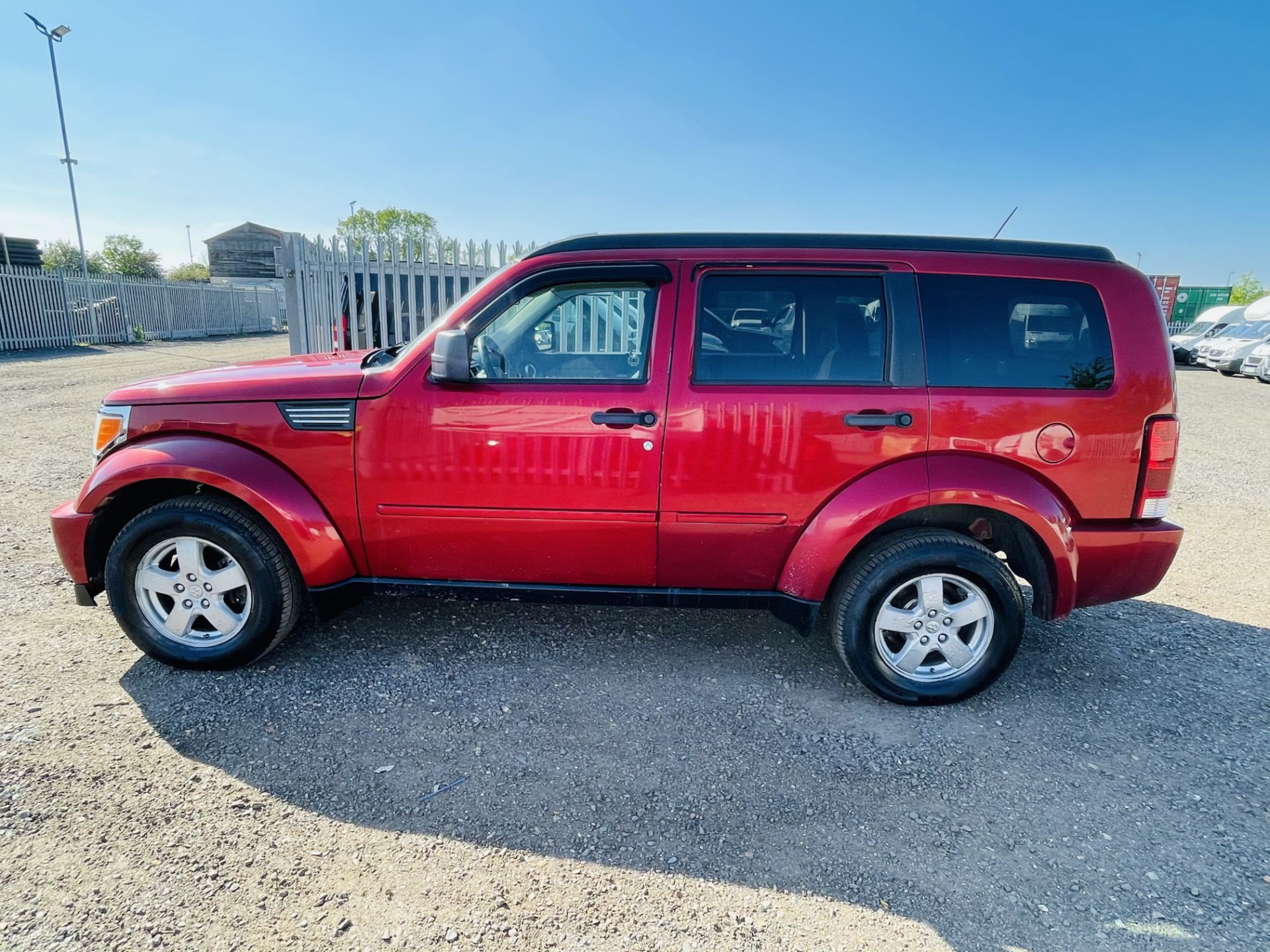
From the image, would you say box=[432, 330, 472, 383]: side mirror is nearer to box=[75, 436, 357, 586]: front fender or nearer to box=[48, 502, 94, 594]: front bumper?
box=[75, 436, 357, 586]: front fender

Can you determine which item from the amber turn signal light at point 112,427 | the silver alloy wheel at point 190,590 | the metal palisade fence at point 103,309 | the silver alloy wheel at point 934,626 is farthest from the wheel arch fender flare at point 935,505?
the metal palisade fence at point 103,309

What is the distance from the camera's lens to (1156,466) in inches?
118

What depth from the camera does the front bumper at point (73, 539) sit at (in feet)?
10.4

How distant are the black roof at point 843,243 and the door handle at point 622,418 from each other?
2.50 ft

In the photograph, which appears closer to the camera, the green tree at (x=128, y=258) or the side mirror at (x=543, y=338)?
the side mirror at (x=543, y=338)

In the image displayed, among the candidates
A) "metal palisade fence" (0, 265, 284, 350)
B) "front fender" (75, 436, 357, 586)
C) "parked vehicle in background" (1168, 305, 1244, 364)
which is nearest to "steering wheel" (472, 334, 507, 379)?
"front fender" (75, 436, 357, 586)

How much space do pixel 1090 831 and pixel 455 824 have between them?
2.23 meters

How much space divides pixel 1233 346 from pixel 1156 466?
81.3 ft

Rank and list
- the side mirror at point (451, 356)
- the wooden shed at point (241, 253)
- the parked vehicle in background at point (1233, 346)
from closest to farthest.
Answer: the side mirror at point (451, 356) → the parked vehicle in background at point (1233, 346) → the wooden shed at point (241, 253)

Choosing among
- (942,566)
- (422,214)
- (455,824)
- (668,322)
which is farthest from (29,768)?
(422,214)

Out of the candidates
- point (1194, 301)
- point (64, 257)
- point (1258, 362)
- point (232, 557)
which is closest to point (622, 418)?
point (232, 557)

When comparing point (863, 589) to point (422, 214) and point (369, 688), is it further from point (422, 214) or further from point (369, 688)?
point (422, 214)

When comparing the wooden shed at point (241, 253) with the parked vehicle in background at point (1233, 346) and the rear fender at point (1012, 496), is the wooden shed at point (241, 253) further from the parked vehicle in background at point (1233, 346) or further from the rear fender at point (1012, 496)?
the rear fender at point (1012, 496)

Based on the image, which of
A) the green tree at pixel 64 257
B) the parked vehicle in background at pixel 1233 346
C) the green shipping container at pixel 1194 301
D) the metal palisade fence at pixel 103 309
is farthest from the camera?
the green tree at pixel 64 257
